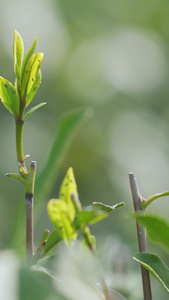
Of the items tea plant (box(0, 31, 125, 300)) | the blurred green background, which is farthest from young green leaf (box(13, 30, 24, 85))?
the blurred green background

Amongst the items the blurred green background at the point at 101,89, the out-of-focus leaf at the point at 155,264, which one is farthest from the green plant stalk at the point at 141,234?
the blurred green background at the point at 101,89

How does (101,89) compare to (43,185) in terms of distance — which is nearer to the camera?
(43,185)

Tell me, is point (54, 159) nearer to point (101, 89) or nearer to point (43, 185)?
point (43, 185)

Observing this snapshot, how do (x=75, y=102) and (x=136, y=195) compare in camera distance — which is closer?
(x=136, y=195)

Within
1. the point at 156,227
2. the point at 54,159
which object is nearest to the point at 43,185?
the point at 54,159

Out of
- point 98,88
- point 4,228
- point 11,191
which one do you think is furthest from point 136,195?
point 98,88

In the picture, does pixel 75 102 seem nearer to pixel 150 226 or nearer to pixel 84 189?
pixel 84 189

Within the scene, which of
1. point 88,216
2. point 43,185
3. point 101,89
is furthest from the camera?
point 101,89
